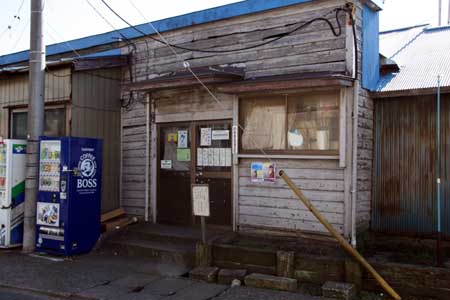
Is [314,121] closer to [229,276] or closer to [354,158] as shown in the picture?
[354,158]

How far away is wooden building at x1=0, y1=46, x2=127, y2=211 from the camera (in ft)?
31.9

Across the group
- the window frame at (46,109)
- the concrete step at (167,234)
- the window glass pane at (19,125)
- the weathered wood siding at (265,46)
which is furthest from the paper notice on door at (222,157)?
the window glass pane at (19,125)

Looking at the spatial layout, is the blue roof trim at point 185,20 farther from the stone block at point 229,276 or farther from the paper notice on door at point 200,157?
the stone block at point 229,276

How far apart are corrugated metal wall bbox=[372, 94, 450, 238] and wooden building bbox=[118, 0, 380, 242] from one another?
27cm

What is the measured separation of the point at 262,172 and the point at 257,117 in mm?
1046

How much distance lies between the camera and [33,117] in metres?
9.10

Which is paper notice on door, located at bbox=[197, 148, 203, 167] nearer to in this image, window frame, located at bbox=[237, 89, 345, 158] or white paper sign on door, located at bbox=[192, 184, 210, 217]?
window frame, located at bbox=[237, 89, 345, 158]

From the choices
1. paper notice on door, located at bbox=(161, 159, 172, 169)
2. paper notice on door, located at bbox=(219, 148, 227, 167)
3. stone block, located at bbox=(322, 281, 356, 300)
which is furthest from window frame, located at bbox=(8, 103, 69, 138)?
stone block, located at bbox=(322, 281, 356, 300)

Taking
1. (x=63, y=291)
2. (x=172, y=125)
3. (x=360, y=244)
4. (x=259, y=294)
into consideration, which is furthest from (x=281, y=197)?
(x=63, y=291)

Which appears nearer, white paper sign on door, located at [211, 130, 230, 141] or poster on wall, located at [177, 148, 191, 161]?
white paper sign on door, located at [211, 130, 230, 141]

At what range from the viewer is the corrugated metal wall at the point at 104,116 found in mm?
9852

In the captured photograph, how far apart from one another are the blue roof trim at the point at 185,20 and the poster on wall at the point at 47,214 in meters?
4.17

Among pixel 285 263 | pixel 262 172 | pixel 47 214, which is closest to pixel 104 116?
pixel 47 214

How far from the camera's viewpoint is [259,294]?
261 inches
